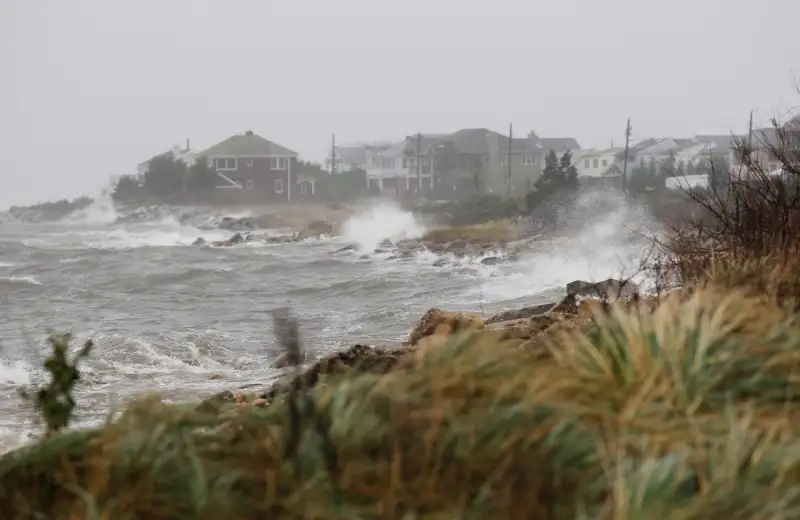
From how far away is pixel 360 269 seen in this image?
3331 centimetres

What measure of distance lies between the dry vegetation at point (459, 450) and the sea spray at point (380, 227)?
132ft

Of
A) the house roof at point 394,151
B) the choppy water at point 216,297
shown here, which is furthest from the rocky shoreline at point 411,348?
the house roof at point 394,151

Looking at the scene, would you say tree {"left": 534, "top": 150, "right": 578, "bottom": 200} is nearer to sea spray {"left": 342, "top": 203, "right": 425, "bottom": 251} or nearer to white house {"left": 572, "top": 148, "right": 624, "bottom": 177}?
sea spray {"left": 342, "top": 203, "right": 425, "bottom": 251}

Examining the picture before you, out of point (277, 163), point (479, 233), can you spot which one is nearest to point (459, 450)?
point (479, 233)

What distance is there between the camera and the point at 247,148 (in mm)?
74438

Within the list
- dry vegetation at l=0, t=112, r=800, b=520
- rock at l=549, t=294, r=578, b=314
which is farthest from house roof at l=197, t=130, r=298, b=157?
dry vegetation at l=0, t=112, r=800, b=520

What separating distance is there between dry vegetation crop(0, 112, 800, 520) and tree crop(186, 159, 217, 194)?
225 feet

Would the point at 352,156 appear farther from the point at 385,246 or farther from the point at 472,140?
the point at 385,246

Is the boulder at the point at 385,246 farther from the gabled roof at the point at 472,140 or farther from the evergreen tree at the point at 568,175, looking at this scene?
the gabled roof at the point at 472,140

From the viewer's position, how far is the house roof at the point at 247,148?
73.9m

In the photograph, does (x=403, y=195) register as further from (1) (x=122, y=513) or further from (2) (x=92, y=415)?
(1) (x=122, y=513)

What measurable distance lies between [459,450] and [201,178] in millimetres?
70239

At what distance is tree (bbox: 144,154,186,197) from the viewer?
7425 centimetres

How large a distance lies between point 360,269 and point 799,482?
98.0ft
